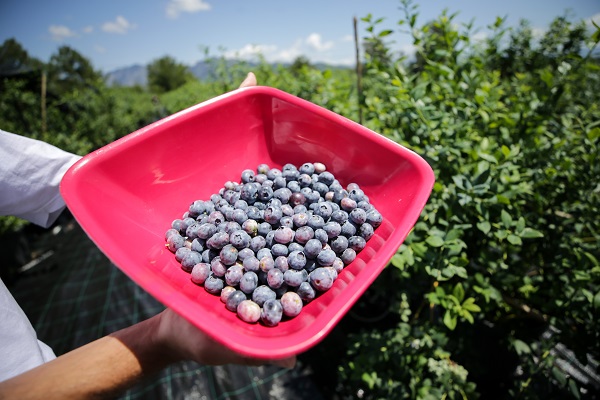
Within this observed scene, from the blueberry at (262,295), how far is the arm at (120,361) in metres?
0.13

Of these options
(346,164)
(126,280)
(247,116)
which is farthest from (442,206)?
(126,280)

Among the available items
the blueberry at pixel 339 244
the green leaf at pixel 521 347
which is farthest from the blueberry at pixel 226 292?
the green leaf at pixel 521 347

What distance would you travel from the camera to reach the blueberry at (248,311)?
74 centimetres

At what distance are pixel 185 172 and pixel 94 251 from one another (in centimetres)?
345

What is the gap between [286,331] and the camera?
68cm

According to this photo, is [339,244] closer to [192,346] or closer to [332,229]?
[332,229]

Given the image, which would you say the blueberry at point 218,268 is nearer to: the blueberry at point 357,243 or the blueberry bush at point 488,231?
the blueberry at point 357,243

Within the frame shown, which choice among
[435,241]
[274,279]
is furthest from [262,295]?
[435,241]

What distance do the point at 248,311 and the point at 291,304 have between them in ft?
0.35

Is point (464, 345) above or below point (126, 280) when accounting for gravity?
above

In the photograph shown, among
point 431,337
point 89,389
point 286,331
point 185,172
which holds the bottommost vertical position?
point 431,337

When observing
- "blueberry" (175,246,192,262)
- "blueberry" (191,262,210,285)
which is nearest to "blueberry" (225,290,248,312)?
"blueberry" (191,262,210,285)

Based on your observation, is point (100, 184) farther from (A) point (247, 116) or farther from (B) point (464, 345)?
(B) point (464, 345)

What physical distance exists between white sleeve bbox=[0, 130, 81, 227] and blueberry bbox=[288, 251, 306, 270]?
87 centimetres
